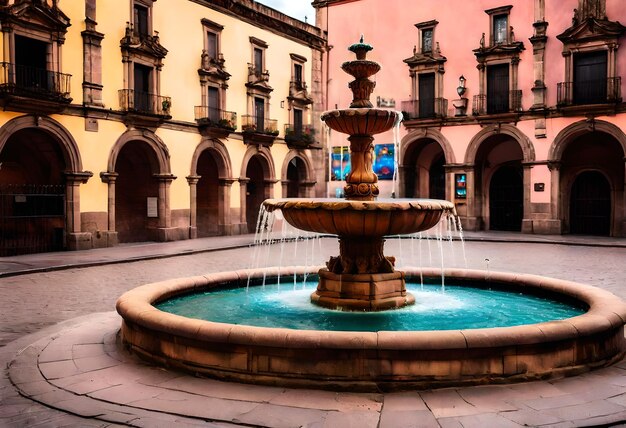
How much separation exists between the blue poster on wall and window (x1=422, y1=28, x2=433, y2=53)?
5.21 metres

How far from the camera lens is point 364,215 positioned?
21.4 feet

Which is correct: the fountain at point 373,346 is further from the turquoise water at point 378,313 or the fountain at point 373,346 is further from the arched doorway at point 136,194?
the arched doorway at point 136,194

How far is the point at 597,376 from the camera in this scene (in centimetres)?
488

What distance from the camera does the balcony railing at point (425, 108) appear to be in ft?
88.1

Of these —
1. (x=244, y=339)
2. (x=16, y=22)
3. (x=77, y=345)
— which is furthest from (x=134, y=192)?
(x=244, y=339)

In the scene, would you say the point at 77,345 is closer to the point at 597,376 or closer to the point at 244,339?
the point at 244,339

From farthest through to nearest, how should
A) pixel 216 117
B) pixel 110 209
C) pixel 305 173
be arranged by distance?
1. pixel 305 173
2. pixel 216 117
3. pixel 110 209

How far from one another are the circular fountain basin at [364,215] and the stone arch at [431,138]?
20.5 meters

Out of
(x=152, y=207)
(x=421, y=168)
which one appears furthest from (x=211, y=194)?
(x=421, y=168)

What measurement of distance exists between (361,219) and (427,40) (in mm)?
23720

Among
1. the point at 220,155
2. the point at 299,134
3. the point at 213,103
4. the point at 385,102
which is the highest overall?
the point at 385,102

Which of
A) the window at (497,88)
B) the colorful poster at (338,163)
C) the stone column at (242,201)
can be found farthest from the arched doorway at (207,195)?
the window at (497,88)

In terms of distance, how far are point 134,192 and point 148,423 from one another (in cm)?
1981

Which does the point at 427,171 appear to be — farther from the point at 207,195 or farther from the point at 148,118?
the point at 148,118
